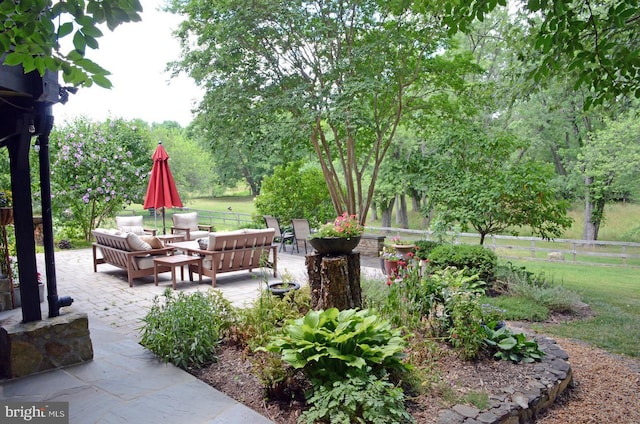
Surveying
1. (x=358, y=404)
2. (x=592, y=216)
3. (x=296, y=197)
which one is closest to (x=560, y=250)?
(x=592, y=216)

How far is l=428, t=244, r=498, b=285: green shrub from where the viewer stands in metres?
5.73

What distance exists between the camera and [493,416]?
2.41 meters

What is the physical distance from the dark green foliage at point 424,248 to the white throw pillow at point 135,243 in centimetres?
422

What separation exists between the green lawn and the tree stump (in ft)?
7.47

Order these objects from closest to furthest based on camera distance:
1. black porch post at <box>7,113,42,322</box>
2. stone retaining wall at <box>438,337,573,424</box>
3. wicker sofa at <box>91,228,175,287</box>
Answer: stone retaining wall at <box>438,337,573,424</box>, black porch post at <box>7,113,42,322</box>, wicker sofa at <box>91,228,175,287</box>

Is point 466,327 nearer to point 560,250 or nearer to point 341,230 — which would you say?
point 341,230

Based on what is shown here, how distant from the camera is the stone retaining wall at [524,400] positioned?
7.89 ft

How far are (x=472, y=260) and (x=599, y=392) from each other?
2683mm

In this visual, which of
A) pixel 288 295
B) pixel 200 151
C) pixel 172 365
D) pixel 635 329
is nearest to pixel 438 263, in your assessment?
pixel 635 329

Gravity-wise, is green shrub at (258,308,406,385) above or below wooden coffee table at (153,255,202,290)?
below

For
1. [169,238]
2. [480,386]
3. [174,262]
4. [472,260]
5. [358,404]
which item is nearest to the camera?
[358,404]

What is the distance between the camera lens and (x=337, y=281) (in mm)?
3662

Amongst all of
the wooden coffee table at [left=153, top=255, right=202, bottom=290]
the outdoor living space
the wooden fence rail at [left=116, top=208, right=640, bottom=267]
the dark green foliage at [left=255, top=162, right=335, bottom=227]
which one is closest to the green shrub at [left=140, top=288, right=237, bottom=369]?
the outdoor living space

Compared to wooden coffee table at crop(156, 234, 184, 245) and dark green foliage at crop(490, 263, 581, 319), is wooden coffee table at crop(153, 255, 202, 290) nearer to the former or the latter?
wooden coffee table at crop(156, 234, 184, 245)
